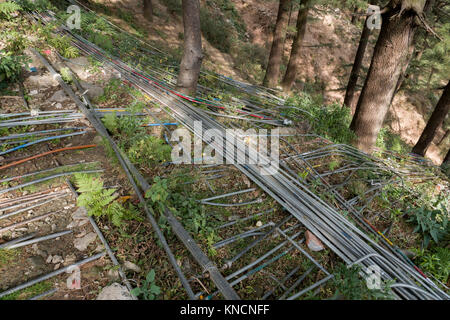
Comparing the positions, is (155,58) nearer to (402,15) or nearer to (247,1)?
(402,15)

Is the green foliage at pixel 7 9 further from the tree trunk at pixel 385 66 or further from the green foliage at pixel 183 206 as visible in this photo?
the tree trunk at pixel 385 66

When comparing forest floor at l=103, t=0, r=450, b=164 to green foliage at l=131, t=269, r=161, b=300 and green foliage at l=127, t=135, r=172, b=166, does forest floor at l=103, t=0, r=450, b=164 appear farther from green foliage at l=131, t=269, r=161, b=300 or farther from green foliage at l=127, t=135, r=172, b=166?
green foliage at l=131, t=269, r=161, b=300

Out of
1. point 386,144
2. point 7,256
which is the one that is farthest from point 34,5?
point 386,144

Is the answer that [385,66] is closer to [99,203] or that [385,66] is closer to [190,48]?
[190,48]

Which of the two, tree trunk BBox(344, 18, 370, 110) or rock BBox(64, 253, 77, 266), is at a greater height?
tree trunk BBox(344, 18, 370, 110)

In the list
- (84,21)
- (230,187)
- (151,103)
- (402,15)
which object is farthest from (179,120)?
(84,21)

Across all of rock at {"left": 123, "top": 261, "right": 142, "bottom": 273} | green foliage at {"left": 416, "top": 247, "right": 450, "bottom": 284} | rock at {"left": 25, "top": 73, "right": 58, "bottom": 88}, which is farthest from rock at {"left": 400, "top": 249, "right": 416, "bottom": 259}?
rock at {"left": 25, "top": 73, "right": 58, "bottom": 88}
